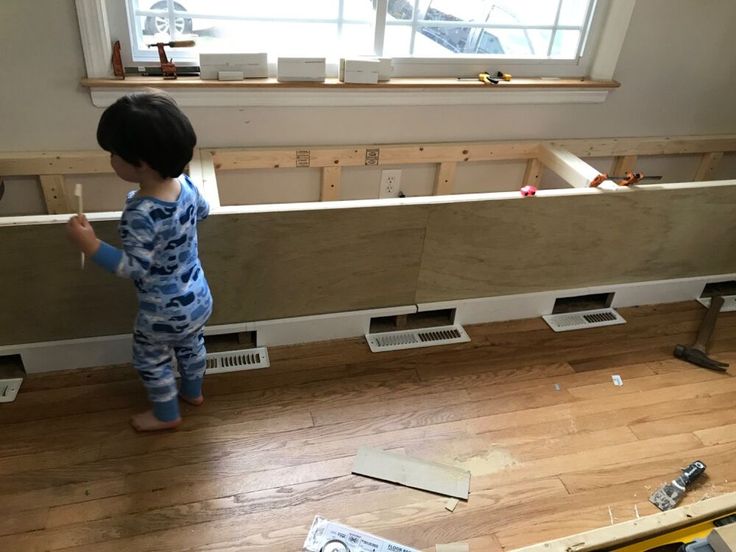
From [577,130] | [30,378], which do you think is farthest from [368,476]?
[577,130]

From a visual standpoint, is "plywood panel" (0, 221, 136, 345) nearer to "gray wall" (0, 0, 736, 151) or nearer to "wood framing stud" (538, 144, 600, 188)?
"gray wall" (0, 0, 736, 151)

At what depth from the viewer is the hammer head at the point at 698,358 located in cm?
212

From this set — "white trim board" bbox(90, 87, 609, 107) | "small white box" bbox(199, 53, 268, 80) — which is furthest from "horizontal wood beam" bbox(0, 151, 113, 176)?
"small white box" bbox(199, 53, 268, 80)

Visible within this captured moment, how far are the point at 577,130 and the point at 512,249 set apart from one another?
87cm

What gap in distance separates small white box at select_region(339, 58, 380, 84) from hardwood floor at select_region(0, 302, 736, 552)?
96cm

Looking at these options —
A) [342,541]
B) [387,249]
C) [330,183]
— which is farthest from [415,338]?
[342,541]

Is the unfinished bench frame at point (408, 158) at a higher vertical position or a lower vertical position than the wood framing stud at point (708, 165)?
higher

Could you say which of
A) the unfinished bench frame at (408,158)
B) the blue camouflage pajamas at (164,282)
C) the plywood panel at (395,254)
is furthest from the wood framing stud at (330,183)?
the blue camouflage pajamas at (164,282)

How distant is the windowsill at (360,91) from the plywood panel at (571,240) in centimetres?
61

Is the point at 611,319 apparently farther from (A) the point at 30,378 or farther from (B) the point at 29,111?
(B) the point at 29,111

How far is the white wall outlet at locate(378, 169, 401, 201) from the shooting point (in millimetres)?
2472

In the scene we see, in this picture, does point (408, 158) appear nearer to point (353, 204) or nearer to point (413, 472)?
Answer: point (353, 204)

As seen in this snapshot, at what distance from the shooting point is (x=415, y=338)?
212 centimetres

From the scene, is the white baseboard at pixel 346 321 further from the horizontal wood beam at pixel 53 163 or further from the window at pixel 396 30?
the window at pixel 396 30
